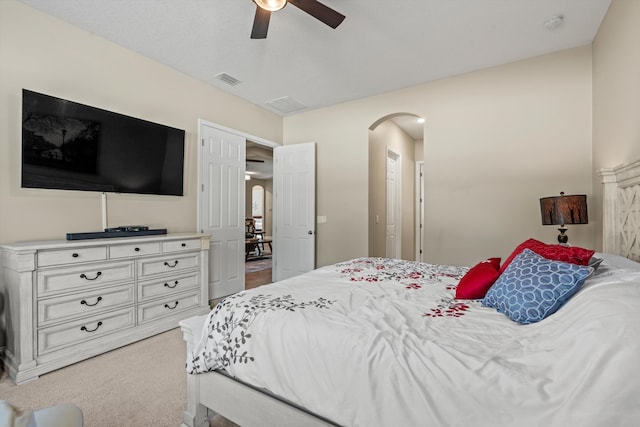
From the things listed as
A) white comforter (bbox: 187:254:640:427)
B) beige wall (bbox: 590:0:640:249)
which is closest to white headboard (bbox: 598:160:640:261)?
beige wall (bbox: 590:0:640:249)

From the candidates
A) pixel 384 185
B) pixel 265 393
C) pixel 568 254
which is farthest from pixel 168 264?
pixel 384 185

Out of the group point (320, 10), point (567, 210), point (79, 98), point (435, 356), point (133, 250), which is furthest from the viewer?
point (79, 98)

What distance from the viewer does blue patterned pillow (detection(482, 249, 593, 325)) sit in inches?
45.1

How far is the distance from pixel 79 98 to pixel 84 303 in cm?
182

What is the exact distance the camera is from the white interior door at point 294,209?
4.58 metres

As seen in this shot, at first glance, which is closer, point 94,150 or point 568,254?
point 568,254

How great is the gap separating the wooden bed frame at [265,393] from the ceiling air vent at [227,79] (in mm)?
2983

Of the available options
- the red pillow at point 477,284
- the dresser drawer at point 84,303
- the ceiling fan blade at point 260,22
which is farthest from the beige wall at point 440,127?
the ceiling fan blade at point 260,22

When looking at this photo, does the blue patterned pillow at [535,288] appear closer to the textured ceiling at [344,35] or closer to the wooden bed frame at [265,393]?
the wooden bed frame at [265,393]

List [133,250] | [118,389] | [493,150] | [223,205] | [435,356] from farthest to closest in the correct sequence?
[223,205] < [493,150] < [133,250] < [118,389] < [435,356]

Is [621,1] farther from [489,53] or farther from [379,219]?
[379,219]

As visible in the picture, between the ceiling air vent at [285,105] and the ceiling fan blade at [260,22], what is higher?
the ceiling air vent at [285,105]

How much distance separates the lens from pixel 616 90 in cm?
230

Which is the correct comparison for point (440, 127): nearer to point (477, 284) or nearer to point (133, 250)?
point (477, 284)
